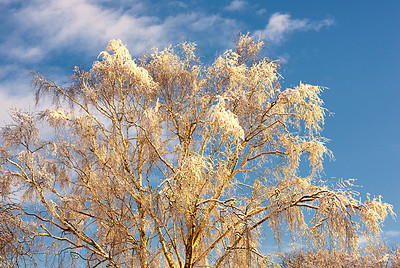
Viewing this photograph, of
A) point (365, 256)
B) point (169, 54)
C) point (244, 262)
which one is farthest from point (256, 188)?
point (169, 54)

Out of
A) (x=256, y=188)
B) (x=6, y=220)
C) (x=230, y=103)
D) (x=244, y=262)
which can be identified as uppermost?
(x=230, y=103)

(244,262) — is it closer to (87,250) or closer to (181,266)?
(181,266)

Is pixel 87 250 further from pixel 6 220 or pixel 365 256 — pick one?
pixel 365 256

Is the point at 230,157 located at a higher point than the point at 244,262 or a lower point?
higher

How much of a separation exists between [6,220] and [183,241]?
279 centimetres

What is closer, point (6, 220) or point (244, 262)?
point (6, 220)

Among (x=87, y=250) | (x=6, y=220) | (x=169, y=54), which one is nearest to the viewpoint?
(x=6, y=220)

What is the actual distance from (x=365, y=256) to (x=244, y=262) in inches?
122

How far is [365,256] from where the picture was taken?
8523mm

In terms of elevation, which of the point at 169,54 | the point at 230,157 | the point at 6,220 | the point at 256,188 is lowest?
the point at 6,220

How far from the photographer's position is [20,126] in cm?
684

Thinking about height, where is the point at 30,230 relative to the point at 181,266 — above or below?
above

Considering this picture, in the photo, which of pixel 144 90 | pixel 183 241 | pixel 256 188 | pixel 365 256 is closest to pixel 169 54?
pixel 144 90

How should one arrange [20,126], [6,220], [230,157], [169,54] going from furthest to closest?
[169,54] → [230,157] → [20,126] → [6,220]
